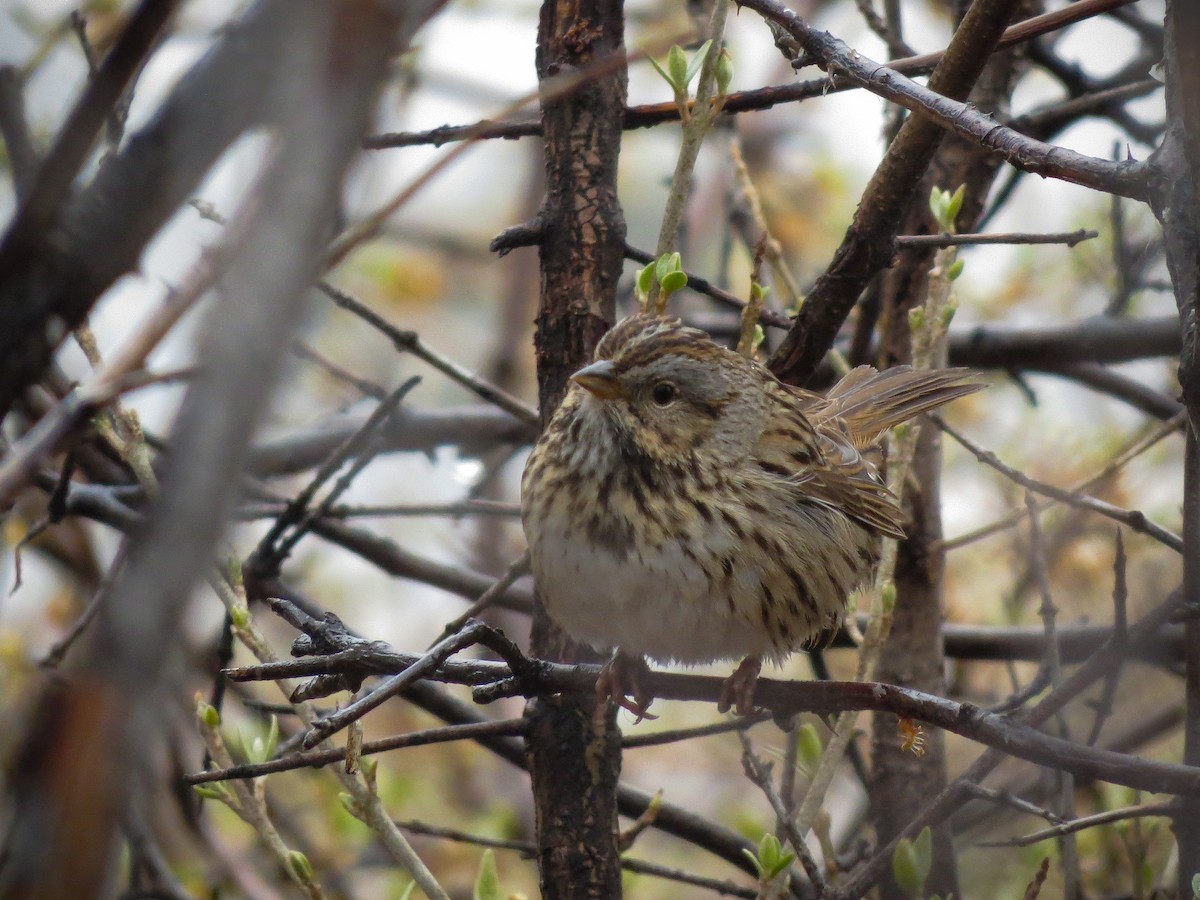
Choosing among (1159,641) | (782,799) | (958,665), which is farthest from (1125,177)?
(958,665)

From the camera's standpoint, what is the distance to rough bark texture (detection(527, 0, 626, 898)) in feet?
8.71

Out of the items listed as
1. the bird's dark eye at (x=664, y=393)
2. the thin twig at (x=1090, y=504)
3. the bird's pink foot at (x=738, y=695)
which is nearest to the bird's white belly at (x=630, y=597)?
the bird's pink foot at (x=738, y=695)

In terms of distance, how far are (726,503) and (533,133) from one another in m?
0.94

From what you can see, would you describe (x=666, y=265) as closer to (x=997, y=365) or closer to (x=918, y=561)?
(x=918, y=561)

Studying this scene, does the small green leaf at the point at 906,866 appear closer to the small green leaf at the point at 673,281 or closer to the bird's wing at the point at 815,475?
the bird's wing at the point at 815,475

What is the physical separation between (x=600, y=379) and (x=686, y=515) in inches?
14.2

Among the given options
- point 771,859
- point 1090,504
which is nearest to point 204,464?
point 771,859

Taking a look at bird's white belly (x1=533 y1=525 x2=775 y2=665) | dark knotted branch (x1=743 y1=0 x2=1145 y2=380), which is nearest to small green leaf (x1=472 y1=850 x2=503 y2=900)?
bird's white belly (x1=533 y1=525 x2=775 y2=665)

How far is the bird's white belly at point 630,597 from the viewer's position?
2.71m

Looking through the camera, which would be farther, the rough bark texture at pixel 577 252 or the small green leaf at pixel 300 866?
the rough bark texture at pixel 577 252

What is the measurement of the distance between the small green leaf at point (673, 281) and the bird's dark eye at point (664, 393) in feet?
1.20

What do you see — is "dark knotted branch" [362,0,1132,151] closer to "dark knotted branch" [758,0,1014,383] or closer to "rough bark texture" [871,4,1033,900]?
"dark knotted branch" [758,0,1014,383]

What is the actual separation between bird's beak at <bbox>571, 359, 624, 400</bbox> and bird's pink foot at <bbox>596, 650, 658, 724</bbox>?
565 millimetres

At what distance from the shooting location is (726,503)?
292 centimetres
